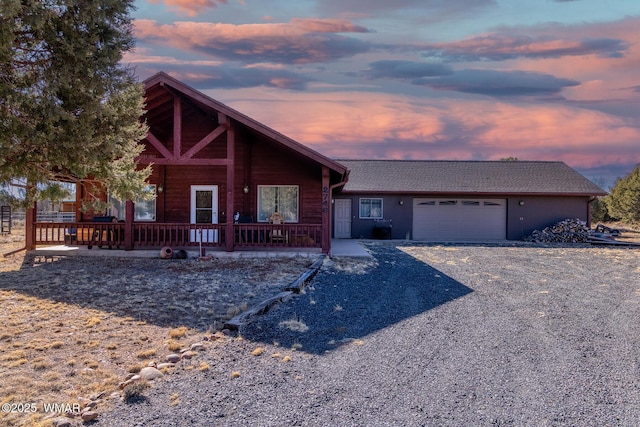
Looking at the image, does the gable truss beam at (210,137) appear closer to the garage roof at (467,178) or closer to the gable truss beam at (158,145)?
the gable truss beam at (158,145)

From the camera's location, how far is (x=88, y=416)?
3107 mm

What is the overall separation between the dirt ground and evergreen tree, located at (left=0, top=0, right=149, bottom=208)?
202cm

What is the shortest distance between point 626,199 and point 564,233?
11.2 m

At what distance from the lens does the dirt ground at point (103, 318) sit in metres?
3.70

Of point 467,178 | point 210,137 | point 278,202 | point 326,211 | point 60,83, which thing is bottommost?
point 326,211

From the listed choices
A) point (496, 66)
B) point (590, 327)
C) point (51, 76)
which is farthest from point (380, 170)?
point (51, 76)

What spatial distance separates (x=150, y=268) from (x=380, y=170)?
48.0 ft

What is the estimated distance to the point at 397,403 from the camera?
3.38m

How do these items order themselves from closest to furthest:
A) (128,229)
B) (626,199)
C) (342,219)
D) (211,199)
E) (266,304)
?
(266,304), (128,229), (211,199), (342,219), (626,199)

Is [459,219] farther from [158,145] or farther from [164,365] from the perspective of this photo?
[164,365]

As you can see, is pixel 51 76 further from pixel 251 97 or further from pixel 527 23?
pixel 527 23

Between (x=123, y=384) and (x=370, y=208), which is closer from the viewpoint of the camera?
(x=123, y=384)

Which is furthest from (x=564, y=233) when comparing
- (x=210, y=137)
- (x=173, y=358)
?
(x=173, y=358)

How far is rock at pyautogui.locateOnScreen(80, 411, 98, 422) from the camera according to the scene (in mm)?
3097
